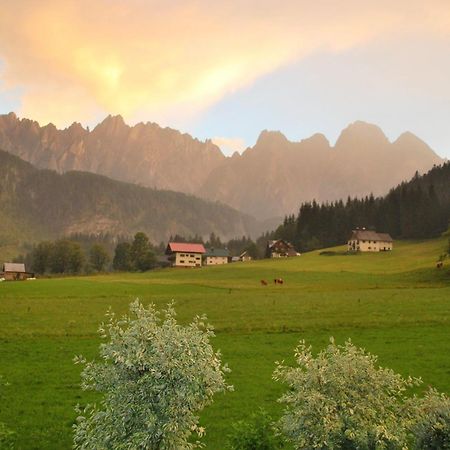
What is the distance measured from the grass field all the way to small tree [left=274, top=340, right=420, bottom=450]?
6.65 meters

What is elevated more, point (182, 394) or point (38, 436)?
point (182, 394)

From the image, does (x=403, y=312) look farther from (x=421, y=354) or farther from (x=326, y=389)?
(x=326, y=389)

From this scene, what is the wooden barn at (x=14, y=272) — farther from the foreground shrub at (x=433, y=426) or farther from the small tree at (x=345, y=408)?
the foreground shrub at (x=433, y=426)

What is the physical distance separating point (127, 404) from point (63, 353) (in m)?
23.5

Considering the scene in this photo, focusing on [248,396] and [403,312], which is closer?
[248,396]

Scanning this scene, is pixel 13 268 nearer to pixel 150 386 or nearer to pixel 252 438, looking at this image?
pixel 252 438

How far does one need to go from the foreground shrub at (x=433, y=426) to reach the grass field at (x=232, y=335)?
818 cm

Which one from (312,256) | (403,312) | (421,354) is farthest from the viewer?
(312,256)

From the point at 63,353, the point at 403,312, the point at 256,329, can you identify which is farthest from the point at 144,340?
the point at 403,312

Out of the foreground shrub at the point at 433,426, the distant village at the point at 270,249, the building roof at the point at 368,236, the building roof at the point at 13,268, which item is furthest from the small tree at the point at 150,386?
the building roof at the point at 368,236

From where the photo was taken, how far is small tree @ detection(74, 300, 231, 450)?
43.7 ft

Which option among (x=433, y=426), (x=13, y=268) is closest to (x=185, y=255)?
(x=13, y=268)

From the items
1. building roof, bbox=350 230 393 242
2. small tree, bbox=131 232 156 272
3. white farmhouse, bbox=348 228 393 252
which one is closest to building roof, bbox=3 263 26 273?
small tree, bbox=131 232 156 272

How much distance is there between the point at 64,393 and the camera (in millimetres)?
25594
